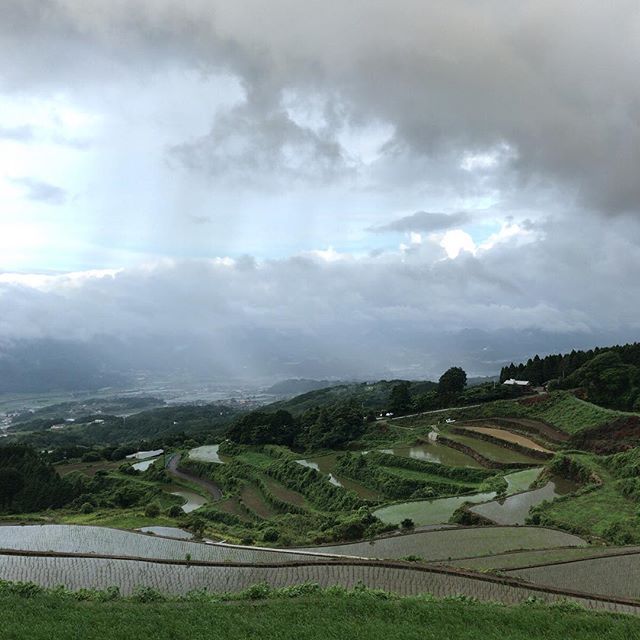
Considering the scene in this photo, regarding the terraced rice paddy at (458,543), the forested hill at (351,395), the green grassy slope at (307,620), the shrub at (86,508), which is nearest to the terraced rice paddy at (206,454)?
the shrub at (86,508)

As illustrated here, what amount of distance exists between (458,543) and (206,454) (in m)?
37.2

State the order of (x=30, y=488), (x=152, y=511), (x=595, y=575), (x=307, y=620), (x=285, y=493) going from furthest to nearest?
(x=30, y=488) < (x=285, y=493) < (x=152, y=511) < (x=595, y=575) < (x=307, y=620)

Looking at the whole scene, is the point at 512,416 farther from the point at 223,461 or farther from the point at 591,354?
the point at 223,461

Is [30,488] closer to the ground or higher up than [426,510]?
closer to the ground

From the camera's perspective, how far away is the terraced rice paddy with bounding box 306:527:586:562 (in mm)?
17234

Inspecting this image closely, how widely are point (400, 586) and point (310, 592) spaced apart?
2448mm

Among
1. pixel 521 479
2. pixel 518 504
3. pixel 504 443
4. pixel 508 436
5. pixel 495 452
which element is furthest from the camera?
pixel 508 436

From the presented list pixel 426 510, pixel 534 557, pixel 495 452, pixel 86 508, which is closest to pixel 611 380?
pixel 495 452

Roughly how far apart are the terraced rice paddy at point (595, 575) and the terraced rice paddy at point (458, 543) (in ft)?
9.48

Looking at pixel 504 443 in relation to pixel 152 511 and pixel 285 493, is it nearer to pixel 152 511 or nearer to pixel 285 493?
pixel 285 493

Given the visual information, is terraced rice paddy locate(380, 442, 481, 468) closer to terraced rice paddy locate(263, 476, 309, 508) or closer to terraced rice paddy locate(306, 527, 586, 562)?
terraced rice paddy locate(263, 476, 309, 508)

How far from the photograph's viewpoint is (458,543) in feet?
59.5

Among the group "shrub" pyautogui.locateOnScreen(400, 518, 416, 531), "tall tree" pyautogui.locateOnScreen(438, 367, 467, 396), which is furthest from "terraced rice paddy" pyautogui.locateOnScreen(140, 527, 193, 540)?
"tall tree" pyautogui.locateOnScreen(438, 367, 467, 396)

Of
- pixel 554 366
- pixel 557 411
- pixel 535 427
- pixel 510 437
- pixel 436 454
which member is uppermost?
pixel 554 366
